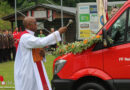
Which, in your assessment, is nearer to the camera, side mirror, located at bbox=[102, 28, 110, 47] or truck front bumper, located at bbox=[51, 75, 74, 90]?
side mirror, located at bbox=[102, 28, 110, 47]

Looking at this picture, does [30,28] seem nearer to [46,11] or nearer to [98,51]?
[98,51]

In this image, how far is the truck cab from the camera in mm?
6539

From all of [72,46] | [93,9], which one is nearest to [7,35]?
[93,9]

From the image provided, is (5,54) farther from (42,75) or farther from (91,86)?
(42,75)

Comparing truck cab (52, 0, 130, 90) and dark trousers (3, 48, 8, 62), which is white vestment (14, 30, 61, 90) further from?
dark trousers (3, 48, 8, 62)

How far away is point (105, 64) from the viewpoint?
661 centimetres

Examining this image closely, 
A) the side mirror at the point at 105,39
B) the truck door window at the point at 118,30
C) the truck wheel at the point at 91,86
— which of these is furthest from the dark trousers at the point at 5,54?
the side mirror at the point at 105,39

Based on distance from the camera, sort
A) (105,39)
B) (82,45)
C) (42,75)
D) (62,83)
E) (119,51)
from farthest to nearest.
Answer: (62,83) < (82,45) < (119,51) < (105,39) < (42,75)

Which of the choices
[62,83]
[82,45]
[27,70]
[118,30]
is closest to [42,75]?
[27,70]

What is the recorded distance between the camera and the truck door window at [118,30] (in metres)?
6.65

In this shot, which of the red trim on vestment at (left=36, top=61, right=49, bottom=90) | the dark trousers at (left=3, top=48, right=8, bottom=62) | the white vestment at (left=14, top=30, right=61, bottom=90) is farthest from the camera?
the dark trousers at (left=3, top=48, right=8, bottom=62)

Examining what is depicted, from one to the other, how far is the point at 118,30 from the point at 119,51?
0.47 metres

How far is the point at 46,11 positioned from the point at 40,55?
739 inches

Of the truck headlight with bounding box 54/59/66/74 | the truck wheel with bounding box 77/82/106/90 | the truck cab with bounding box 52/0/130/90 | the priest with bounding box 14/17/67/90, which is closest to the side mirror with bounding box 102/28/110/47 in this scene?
the truck cab with bounding box 52/0/130/90
